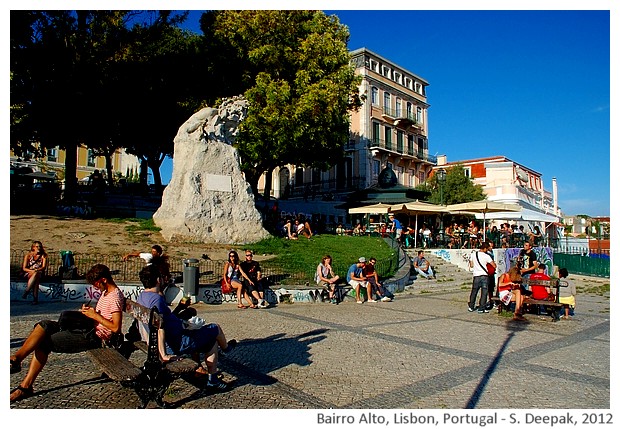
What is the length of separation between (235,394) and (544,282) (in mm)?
7855

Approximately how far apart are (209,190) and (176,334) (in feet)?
39.8

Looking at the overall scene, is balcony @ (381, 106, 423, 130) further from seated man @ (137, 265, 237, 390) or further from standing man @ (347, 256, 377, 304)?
seated man @ (137, 265, 237, 390)

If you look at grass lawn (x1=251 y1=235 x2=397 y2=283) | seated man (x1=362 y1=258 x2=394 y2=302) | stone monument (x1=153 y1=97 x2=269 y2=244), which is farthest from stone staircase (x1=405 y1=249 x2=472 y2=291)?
stone monument (x1=153 y1=97 x2=269 y2=244)

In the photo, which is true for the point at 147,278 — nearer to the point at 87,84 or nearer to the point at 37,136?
the point at 87,84

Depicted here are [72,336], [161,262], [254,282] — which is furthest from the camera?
[254,282]

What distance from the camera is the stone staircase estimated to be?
651 inches

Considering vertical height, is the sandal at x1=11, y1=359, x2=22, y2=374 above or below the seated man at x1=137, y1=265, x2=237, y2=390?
below

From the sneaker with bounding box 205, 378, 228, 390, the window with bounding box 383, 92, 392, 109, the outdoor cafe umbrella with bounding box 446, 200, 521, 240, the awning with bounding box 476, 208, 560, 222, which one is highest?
the window with bounding box 383, 92, 392, 109

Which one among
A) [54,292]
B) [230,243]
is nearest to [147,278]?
[54,292]

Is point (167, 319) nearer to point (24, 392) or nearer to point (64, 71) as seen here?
point (24, 392)

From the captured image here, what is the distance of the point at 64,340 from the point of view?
4.98 m

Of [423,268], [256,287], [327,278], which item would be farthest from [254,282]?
[423,268]

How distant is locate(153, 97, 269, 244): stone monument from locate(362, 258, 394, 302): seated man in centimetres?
541

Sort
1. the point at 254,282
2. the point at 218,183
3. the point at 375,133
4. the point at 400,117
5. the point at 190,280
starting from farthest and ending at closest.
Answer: the point at 400,117 → the point at 375,133 → the point at 218,183 → the point at 254,282 → the point at 190,280
